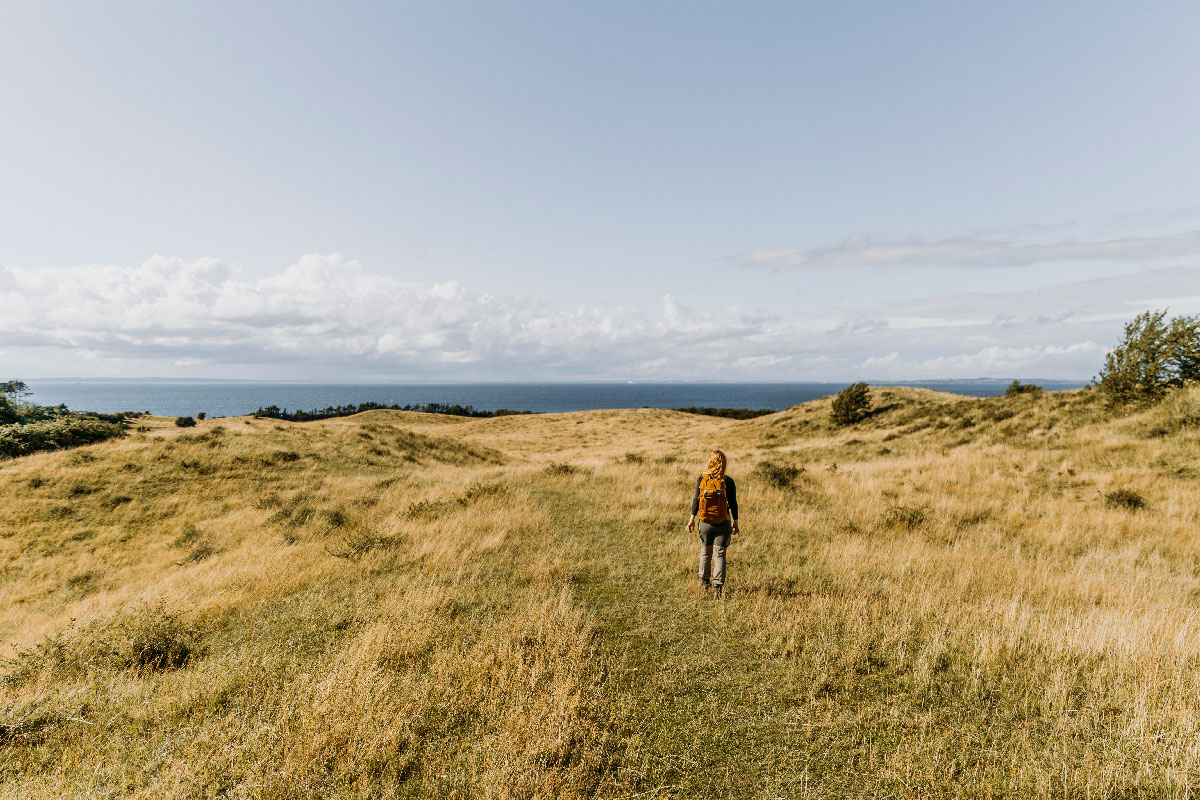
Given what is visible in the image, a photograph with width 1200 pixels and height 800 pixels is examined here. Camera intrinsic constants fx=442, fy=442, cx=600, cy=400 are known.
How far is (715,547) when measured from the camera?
8367mm

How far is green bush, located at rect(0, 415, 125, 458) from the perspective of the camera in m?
23.8

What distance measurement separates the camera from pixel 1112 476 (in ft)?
52.1

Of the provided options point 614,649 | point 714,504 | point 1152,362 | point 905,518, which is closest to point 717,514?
point 714,504

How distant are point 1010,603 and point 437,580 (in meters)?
10.4

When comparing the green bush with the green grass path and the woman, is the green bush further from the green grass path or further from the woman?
the woman

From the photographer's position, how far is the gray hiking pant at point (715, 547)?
8234 millimetres

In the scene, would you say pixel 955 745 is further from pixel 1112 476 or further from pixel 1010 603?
pixel 1112 476

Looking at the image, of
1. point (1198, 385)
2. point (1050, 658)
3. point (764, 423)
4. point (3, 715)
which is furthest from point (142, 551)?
point (764, 423)

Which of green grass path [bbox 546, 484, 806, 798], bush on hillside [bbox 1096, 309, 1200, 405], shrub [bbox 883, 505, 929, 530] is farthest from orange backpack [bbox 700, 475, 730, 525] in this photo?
bush on hillside [bbox 1096, 309, 1200, 405]

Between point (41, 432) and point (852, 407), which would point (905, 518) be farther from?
point (41, 432)

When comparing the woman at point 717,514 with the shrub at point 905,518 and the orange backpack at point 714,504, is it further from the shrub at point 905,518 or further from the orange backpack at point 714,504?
the shrub at point 905,518

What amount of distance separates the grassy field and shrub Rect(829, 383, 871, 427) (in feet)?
94.9

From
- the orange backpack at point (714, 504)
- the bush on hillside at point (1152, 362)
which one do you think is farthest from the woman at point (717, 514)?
the bush on hillside at point (1152, 362)

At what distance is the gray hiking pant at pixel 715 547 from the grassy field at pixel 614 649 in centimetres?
56
